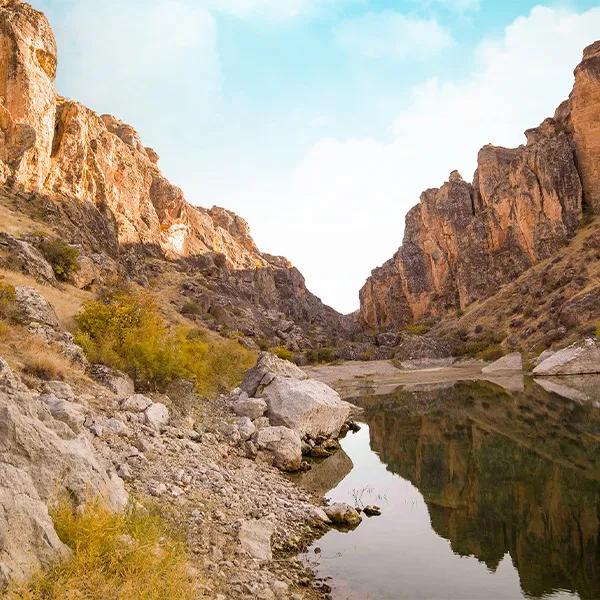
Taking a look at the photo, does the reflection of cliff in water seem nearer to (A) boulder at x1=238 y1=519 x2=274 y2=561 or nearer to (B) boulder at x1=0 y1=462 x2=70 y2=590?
(A) boulder at x1=238 y1=519 x2=274 y2=561

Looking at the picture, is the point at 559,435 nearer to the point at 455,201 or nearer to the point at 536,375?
the point at 536,375

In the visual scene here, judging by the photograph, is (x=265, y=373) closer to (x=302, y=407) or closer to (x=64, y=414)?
(x=302, y=407)

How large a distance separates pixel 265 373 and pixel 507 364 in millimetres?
52080

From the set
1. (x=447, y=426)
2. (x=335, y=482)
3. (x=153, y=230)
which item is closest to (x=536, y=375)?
(x=447, y=426)

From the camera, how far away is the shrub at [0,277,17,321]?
17469 mm

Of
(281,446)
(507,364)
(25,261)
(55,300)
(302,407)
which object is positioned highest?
(507,364)

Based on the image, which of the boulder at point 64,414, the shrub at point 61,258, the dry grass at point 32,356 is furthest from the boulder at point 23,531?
the shrub at point 61,258

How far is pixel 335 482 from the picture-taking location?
18.5 m

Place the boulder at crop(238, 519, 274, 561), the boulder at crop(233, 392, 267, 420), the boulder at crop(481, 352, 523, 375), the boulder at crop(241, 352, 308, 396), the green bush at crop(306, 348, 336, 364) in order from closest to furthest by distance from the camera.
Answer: the boulder at crop(238, 519, 274, 561)
the boulder at crop(233, 392, 267, 420)
the boulder at crop(241, 352, 308, 396)
the boulder at crop(481, 352, 523, 375)
the green bush at crop(306, 348, 336, 364)

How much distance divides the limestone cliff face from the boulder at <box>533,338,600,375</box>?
5477 centimetres

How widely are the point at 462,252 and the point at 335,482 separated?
116m

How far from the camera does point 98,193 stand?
81938mm

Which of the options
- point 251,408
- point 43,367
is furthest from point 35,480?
point 251,408

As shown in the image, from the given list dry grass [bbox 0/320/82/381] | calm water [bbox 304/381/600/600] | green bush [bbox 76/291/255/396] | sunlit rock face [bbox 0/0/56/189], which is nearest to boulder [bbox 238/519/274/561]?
calm water [bbox 304/381/600/600]
